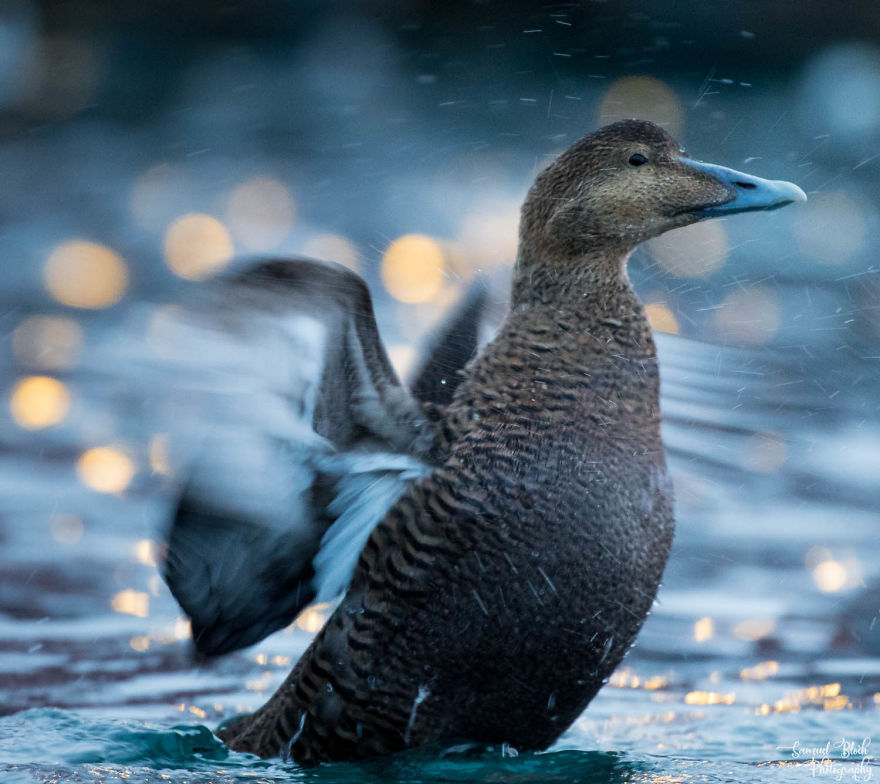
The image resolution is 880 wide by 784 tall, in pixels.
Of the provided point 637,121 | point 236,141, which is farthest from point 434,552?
point 236,141

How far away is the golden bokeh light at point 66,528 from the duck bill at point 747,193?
274 cm

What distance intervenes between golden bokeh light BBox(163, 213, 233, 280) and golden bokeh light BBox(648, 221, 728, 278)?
10.4ft

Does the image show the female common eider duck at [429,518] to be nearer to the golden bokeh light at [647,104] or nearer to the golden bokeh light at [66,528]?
the golden bokeh light at [66,528]

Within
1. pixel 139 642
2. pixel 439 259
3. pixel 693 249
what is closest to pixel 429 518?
pixel 139 642

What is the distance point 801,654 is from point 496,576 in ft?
4.81

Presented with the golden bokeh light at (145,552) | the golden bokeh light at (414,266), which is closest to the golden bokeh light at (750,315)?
the golden bokeh light at (414,266)

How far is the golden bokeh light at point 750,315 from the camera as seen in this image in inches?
323

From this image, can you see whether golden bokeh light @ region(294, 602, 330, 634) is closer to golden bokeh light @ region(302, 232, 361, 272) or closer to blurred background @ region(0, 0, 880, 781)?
blurred background @ region(0, 0, 880, 781)

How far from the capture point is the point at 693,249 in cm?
995

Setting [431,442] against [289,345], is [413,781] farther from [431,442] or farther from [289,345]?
[289,345]

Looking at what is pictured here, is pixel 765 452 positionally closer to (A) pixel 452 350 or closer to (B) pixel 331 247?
(A) pixel 452 350

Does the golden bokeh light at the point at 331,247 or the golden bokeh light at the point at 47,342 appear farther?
the golden bokeh light at the point at 331,247

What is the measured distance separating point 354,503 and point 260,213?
7.79 meters

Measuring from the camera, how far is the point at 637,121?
128 inches
